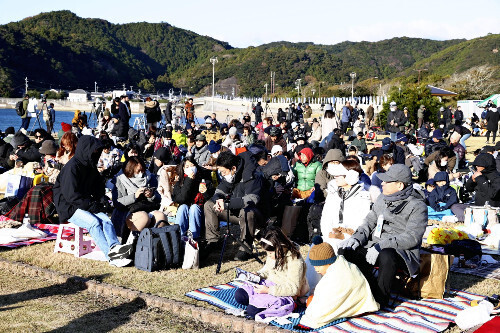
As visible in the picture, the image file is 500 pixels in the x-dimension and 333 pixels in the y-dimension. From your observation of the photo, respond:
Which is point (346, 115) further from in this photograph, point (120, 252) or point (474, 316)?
point (474, 316)

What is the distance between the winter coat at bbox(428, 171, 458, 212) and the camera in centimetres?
1002

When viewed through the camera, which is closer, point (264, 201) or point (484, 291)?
point (484, 291)

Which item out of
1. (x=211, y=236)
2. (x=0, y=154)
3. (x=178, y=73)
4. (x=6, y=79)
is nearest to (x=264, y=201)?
(x=211, y=236)

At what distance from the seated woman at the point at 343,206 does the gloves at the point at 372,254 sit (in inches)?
25.4

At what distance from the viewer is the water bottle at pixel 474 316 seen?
462cm

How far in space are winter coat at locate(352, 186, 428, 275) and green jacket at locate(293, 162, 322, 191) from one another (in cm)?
362

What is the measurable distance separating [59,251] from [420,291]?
14.6 feet

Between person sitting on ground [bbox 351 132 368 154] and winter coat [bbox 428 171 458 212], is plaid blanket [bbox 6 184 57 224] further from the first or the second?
person sitting on ground [bbox 351 132 368 154]

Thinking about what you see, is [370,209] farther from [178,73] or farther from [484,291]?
[178,73]

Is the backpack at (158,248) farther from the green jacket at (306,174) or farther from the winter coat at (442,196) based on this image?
the winter coat at (442,196)

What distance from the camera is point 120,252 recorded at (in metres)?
6.62

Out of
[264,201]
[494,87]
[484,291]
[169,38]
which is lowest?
[484,291]

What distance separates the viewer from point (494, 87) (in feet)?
161

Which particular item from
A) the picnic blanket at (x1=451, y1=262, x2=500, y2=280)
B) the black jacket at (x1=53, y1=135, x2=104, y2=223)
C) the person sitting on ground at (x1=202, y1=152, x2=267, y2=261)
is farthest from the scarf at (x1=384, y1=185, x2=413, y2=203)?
the black jacket at (x1=53, y1=135, x2=104, y2=223)
